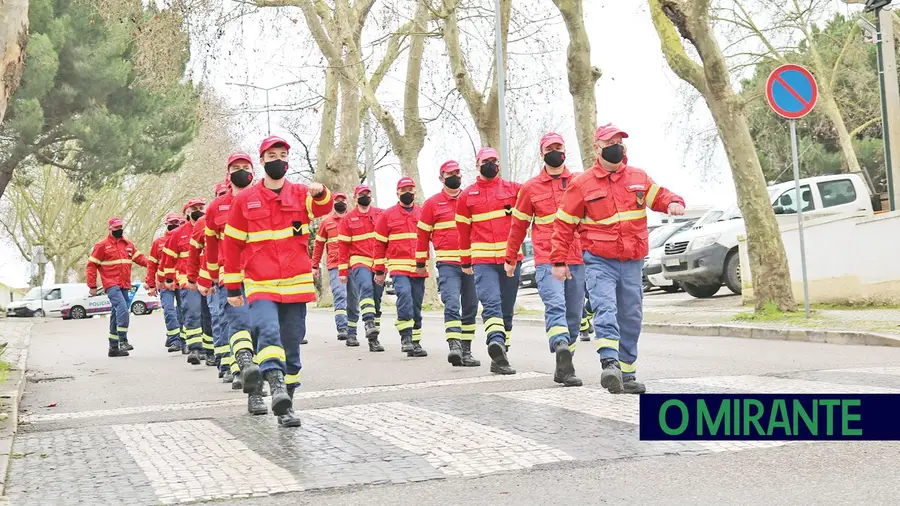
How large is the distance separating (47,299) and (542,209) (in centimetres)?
4872

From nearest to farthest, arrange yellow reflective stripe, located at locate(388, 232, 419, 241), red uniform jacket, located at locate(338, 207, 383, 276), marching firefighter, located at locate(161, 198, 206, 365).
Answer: yellow reflective stripe, located at locate(388, 232, 419, 241) < marching firefighter, located at locate(161, 198, 206, 365) < red uniform jacket, located at locate(338, 207, 383, 276)

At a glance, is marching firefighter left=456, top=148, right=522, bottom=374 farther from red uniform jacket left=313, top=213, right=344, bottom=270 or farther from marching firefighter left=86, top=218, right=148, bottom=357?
marching firefighter left=86, top=218, right=148, bottom=357

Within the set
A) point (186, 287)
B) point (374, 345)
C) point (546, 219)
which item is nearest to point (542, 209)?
point (546, 219)

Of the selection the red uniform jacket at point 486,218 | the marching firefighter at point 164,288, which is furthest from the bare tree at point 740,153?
the marching firefighter at point 164,288

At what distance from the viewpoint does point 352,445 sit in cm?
720

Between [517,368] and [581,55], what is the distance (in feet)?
35.7

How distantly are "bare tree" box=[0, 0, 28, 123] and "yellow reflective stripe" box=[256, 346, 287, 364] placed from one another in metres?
3.16

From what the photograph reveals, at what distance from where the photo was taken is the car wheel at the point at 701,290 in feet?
77.2

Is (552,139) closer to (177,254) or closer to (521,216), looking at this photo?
(521,216)

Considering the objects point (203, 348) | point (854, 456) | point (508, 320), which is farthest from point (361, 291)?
point (854, 456)

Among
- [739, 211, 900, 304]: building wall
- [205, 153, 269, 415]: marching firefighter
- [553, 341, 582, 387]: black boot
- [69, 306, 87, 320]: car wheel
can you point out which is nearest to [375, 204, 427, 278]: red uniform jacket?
[205, 153, 269, 415]: marching firefighter

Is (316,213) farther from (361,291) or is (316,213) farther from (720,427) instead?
(361,291)

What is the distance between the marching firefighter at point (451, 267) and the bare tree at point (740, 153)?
20.3ft

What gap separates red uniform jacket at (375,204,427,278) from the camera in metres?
14.3
